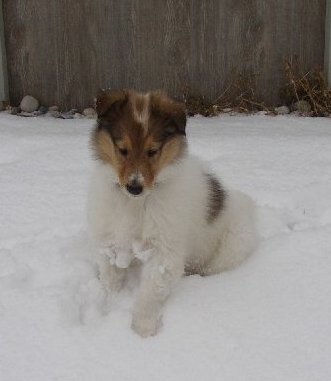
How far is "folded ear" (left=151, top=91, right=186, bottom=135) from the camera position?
2.88m

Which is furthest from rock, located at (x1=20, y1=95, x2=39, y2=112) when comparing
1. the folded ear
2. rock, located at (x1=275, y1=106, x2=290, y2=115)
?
the folded ear

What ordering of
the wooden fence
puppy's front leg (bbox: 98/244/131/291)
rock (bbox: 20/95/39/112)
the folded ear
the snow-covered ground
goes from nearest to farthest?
1. the snow-covered ground
2. the folded ear
3. puppy's front leg (bbox: 98/244/131/291)
4. the wooden fence
5. rock (bbox: 20/95/39/112)

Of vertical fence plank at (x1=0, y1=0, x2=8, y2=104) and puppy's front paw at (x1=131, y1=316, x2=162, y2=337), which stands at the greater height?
vertical fence plank at (x1=0, y1=0, x2=8, y2=104)

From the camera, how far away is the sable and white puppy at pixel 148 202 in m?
2.80

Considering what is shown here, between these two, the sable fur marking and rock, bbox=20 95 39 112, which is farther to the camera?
rock, bbox=20 95 39 112

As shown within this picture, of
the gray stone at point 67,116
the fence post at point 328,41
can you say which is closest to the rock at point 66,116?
the gray stone at point 67,116

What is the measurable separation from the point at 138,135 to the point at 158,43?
3.91 m

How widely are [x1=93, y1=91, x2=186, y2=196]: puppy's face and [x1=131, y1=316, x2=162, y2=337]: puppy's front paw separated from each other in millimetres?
594

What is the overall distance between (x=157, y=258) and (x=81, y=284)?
0.46 m

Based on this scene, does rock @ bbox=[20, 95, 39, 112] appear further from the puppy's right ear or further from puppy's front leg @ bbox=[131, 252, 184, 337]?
puppy's front leg @ bbox=[131, 252, 184, 337]

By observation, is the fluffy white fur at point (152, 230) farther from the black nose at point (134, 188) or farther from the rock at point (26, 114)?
the rock at point (26, 114)

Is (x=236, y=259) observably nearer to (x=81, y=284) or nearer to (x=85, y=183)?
(x=81, y=284)

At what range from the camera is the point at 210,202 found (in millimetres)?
3316

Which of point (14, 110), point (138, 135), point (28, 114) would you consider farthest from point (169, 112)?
point (14, 110)
